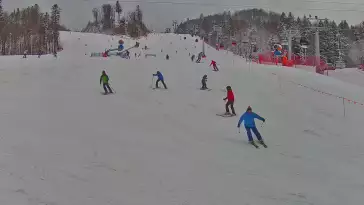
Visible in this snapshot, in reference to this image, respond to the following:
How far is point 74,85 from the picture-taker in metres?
23.6

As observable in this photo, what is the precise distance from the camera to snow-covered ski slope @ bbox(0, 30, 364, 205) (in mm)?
8391

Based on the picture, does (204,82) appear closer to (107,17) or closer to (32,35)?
(32,35)

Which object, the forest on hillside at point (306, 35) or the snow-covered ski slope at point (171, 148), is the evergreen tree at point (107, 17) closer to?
the forest on hillside at point (306, 35)

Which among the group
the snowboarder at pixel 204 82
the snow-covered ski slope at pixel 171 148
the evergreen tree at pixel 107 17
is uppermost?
the evergreen tree at pixel 107 17

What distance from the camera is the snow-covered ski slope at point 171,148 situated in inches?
330

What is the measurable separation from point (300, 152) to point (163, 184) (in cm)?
536

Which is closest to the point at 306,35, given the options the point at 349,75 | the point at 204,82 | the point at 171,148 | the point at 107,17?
the point at 349,75

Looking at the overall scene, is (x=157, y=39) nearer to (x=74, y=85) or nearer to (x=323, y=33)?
(x=323, y=33)

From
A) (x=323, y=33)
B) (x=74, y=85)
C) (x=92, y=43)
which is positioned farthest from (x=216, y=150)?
(x=92, y=43)

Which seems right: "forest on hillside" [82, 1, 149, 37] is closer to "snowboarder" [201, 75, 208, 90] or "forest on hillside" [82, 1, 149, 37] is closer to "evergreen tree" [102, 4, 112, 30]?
"evergreen tree" [102, 4, 112, 30]

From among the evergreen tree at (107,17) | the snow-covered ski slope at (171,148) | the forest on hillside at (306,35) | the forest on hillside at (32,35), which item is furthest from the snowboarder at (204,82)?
the evergreen tree at (107,17)

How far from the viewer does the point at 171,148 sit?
1171cm

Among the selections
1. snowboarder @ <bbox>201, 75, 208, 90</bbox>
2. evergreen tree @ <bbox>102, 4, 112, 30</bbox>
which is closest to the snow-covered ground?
snowboarder @ <bbox>201, 75, 208, 90</bbox>

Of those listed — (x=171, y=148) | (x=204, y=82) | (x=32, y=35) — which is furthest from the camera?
(x=32, y=35)
